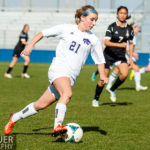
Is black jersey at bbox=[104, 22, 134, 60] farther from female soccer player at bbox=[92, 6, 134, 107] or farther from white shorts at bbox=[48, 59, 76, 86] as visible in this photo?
white shorts at bbox=[48, 59, 76, 86]

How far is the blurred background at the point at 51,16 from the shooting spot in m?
36.4

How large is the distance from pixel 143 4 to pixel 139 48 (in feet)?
19.3

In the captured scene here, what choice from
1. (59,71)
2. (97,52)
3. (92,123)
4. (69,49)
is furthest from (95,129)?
(69,49)

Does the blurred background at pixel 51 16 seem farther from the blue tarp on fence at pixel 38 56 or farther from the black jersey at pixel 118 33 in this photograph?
the black jersey at pixel 118 33

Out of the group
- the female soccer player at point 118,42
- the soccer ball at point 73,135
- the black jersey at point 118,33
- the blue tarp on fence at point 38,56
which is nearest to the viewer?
the soccer ball at point 73,135

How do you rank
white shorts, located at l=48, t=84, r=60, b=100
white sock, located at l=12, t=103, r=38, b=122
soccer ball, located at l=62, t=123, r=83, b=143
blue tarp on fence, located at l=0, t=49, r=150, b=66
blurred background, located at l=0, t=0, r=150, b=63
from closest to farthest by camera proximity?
soccer ball, located at l=62, t=123, r=83, b=143, white shorts, located at l=48, t=84, r=60, b=100, white sock, located at l=12, t=103, r=38, b=122, blue tarp on fence, located at l=0, t=49, r=150, b=66, blurred background, located at l=0, t=0, r=150, b=63

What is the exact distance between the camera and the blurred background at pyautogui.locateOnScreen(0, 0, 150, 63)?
3638cm

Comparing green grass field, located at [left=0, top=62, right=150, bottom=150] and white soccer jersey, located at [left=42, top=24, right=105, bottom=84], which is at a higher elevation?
white soccer jersey, located at [left=42, top=24, right=105, bottom=84]

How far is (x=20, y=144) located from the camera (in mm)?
5961

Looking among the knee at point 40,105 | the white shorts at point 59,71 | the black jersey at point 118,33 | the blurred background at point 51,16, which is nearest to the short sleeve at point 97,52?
the white shorts at point 59,71

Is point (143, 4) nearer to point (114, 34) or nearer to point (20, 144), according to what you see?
point (114, 34)

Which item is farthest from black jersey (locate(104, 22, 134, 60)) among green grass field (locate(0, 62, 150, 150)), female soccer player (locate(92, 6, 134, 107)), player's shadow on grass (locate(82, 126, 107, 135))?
player's shadow on grass (locate(82, 126, 107, 135))

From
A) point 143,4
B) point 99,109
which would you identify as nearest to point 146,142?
point 99,109

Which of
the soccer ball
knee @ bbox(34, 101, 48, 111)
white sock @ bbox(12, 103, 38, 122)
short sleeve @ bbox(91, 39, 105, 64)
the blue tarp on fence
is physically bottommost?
the blue tarp on fence
